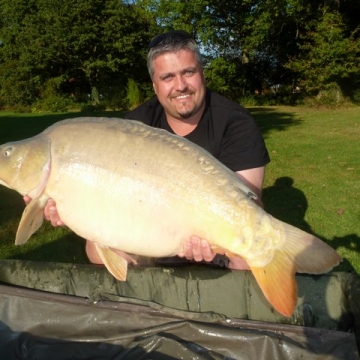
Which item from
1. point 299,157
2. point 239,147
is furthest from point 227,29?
point 239,147

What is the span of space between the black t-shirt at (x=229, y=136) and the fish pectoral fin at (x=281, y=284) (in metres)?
0.70

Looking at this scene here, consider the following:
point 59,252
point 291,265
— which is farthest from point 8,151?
point 59,252

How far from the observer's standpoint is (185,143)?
1.39m

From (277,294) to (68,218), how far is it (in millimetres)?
663

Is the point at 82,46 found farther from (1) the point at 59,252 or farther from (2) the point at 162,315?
(2) the point at 162,315

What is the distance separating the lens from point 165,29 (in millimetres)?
16109

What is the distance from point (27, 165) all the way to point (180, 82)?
74cm

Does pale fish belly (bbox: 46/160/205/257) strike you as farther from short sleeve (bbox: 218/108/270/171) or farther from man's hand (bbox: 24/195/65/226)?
short sleeve (bbox: 218/108/270/171)

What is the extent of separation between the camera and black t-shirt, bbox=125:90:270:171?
1.95 metres

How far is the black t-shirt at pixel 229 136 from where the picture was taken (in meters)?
1.95

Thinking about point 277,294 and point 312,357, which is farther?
point 312,357

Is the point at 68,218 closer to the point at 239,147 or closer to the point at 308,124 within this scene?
the point at 239,147

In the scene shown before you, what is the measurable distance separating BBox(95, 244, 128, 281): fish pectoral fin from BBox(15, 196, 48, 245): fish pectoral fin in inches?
8.8

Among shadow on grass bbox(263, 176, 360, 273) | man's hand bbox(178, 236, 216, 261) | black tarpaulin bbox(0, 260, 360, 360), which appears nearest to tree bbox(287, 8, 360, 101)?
shadow on grass bbox(263, 176, 360, 273)
